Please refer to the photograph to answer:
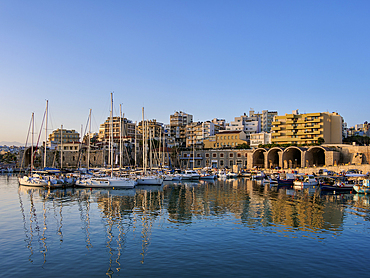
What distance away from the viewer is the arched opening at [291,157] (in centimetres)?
8428

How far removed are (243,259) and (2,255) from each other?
12.2 m

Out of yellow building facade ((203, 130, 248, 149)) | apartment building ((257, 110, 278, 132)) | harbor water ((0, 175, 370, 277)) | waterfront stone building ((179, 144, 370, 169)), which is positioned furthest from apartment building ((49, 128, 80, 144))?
harbor water ((0, 175, 370, 277))

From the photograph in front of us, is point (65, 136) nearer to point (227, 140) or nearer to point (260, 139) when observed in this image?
point (227, 140)

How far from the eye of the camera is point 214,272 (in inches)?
512

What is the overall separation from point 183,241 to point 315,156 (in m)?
76.4

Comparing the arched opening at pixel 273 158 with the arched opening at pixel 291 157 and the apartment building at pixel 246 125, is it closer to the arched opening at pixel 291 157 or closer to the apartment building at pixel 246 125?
the arched opening at pixel 291 157

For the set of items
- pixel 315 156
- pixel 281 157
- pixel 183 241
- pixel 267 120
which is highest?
pixel 267 120

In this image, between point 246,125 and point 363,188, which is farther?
→ point 246,125

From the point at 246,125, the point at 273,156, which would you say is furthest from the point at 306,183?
the point at 246,125

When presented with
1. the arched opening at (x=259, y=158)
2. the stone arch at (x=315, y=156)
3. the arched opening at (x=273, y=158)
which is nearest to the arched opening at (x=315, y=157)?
the stone arch at (x=315, y=156)

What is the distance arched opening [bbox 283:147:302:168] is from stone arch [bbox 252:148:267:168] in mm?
6958

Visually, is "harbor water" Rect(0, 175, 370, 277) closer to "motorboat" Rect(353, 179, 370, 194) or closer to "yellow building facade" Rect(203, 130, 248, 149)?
"motorboat" Rect(353, 179, 370, 194)

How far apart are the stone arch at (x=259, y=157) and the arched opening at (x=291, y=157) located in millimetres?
6958

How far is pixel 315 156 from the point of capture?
276 feet
